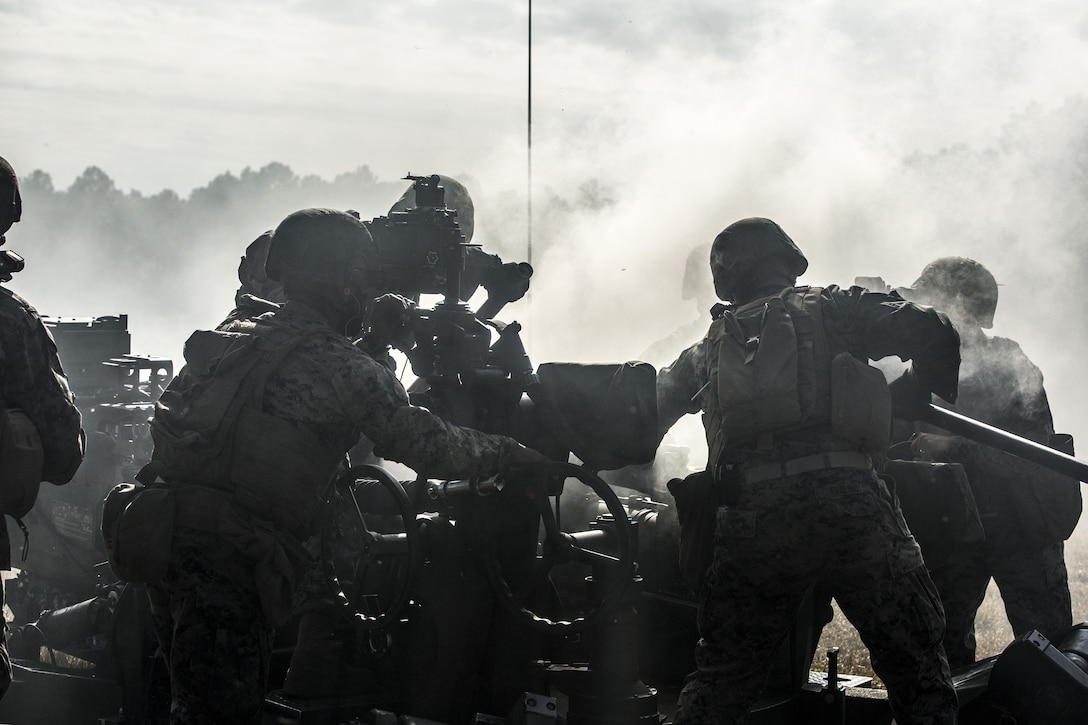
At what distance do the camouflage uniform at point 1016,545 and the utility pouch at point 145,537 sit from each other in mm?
3681

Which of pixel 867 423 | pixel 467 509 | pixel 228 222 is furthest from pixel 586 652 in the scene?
pixel 228 222

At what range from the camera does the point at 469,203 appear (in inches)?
420

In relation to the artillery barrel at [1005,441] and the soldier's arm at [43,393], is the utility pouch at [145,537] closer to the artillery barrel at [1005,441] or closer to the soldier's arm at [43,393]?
the soldier's arm at [43,393]

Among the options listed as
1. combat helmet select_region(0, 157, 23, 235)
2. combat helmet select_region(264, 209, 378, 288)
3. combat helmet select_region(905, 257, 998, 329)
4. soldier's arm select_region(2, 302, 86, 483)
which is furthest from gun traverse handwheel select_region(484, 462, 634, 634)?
combat helmet select_region(905, 257, 998, 329)

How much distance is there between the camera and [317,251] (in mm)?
4289

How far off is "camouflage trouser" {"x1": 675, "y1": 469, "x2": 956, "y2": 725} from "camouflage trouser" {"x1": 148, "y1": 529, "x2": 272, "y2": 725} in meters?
1.46

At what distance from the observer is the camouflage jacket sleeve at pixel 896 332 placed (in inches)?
170

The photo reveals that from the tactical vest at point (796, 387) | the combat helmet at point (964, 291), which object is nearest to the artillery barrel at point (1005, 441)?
the tactical vest at point (796, 387)

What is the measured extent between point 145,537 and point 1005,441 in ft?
9.78

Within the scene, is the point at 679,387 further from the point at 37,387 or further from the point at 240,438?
the point at 37,387

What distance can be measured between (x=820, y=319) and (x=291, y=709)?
238 cm

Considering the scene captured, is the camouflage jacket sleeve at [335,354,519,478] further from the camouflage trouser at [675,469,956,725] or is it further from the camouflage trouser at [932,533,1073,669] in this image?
the camouflage trouser at [932,533,1073,669]

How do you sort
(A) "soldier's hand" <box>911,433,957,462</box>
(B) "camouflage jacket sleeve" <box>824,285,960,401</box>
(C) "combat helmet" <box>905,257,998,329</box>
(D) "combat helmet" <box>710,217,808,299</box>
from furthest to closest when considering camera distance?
(C) "combat helmet" <box>905,257,998,329</box> → (A) "soldier's hand" <box>911,433,957,462</box> → (D) "combat helmet" <box>710,217,808,299</box> → (B) "camouflage jacket sleeve" <box>824,285,960,401</box>

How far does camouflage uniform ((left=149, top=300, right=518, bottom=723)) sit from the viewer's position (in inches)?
154
